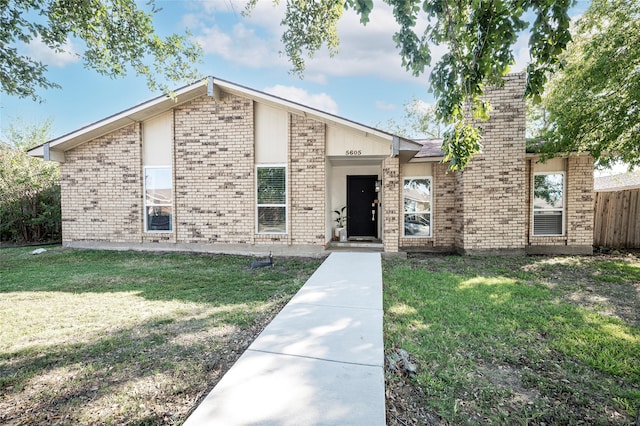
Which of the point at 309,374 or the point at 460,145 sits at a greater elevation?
the point at 460,145

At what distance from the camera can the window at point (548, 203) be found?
927cm

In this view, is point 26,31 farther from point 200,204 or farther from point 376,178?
point 376,178

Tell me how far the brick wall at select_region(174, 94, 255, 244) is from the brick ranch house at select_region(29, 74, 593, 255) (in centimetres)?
3

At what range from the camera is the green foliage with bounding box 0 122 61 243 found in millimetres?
11992

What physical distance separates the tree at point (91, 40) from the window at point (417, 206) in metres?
7.49

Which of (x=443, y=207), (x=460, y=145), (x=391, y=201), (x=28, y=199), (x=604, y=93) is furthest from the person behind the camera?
(x=28, y=199)

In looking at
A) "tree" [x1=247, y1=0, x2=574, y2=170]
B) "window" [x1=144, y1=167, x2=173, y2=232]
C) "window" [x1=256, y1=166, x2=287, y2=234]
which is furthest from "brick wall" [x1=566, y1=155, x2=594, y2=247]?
"window" [x1=144, y1=167, x2=173, y2=232]

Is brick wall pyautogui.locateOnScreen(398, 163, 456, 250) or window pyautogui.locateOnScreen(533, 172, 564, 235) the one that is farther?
brick wall pyautogui.locateOnScreen(398, 163, 456, 250)

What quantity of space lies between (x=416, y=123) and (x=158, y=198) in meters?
23.7

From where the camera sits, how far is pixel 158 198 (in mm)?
9195

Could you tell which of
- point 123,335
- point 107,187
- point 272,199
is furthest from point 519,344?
point 107,187

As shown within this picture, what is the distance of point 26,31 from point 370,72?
13.7 metres

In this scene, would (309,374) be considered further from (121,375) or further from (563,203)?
(563,203)

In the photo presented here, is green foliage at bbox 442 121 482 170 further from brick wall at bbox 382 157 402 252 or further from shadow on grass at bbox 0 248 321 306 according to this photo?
brick wall at bbox 382 157 402 252
